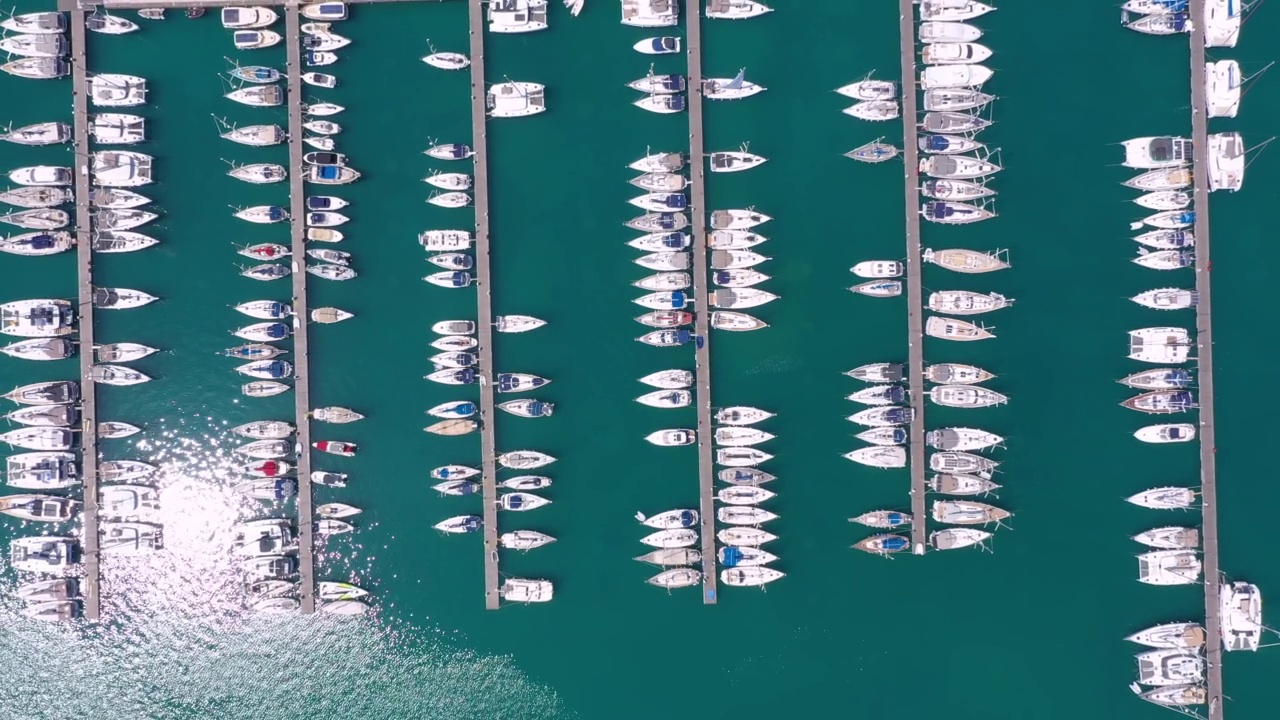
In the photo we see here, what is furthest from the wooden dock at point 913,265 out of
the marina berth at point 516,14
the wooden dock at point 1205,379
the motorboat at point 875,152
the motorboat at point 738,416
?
the marina berth at point 516,14

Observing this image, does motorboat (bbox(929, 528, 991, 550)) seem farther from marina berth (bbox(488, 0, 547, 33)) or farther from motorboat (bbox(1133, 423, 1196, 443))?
marina berth (bbox(488, 0, 547, 33))

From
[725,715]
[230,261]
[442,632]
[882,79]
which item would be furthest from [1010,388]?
[230,261]

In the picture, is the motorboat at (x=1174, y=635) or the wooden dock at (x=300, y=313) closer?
the motorboat at (x=1174, y=635)

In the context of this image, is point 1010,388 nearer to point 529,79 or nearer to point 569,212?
point 569,212

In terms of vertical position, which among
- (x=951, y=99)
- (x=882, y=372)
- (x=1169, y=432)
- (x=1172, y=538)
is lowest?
(x=1172, y=538)

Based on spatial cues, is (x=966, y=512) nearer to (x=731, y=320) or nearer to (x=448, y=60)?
(x=731, y=320)

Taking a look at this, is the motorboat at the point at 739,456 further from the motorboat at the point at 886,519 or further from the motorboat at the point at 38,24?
the motorboat at the point at 38,24

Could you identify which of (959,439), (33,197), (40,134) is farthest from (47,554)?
(959,439)
